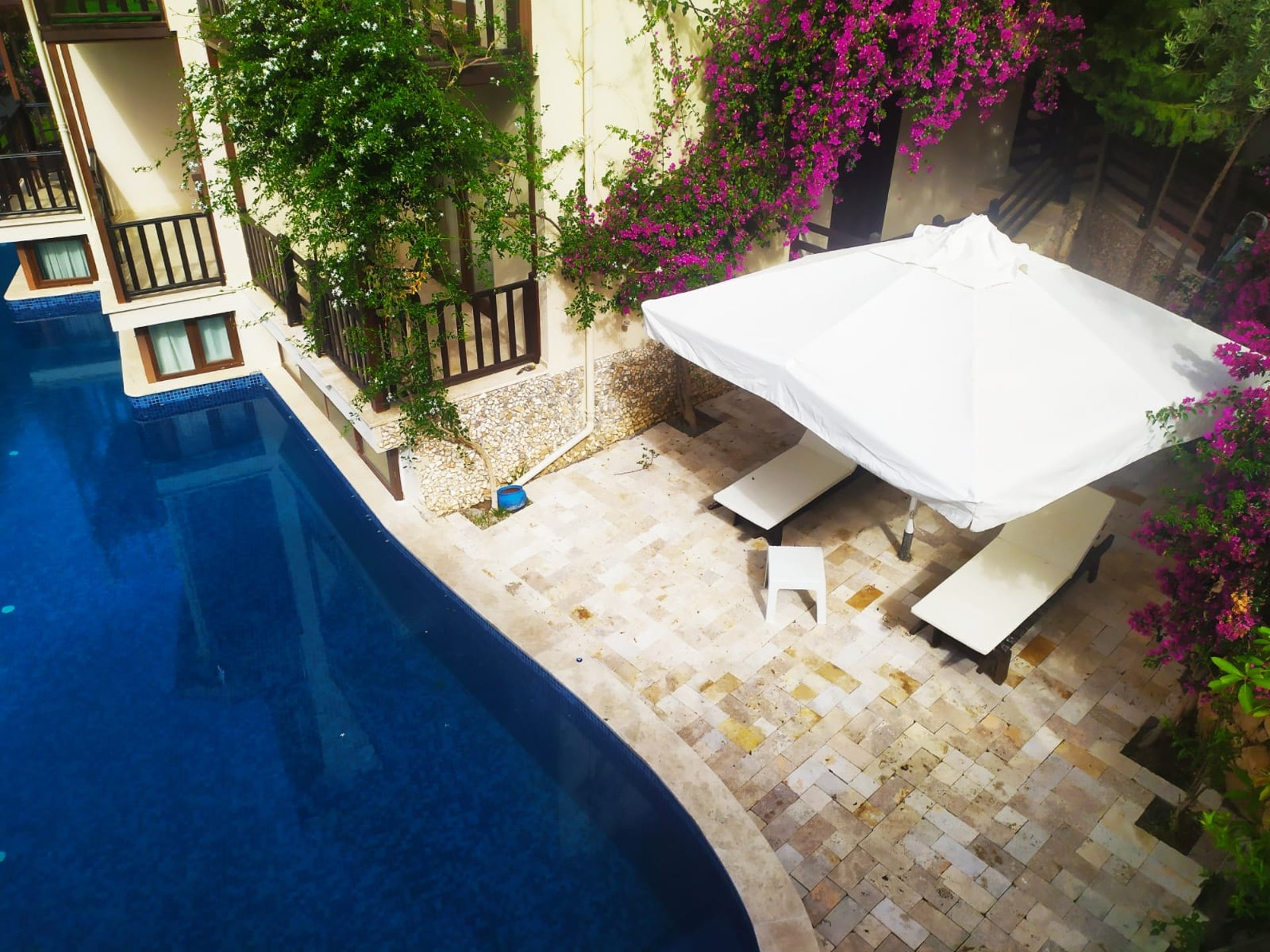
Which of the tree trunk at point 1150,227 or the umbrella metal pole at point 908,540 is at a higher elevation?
the tree trunk at point 1150,227

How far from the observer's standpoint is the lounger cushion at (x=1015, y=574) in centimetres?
814

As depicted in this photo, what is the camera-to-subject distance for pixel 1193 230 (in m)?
10.9

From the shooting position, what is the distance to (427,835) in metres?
7.29

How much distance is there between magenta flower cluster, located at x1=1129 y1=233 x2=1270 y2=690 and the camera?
19.8 ft

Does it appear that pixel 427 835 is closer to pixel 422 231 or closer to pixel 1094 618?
pixel 422 231

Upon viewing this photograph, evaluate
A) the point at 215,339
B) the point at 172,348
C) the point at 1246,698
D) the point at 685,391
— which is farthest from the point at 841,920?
the point at 172,348

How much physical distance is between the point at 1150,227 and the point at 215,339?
13.9 metres

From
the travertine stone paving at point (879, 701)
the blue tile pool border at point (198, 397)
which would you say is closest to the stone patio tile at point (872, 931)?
the travertine stone paving at point (879, 701)

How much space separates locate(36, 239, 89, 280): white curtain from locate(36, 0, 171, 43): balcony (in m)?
6.81

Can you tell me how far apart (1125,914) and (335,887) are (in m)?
5.78

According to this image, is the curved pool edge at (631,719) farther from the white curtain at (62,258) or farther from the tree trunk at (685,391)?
the white curtain at (62,258)

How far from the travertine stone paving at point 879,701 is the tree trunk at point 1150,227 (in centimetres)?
361

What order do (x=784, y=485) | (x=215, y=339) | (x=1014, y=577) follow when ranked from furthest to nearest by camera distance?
(x=215, y=339), (x=784, y=485), (x=1014, y=577)

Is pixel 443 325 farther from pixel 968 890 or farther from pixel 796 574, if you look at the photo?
pixel 968 890
